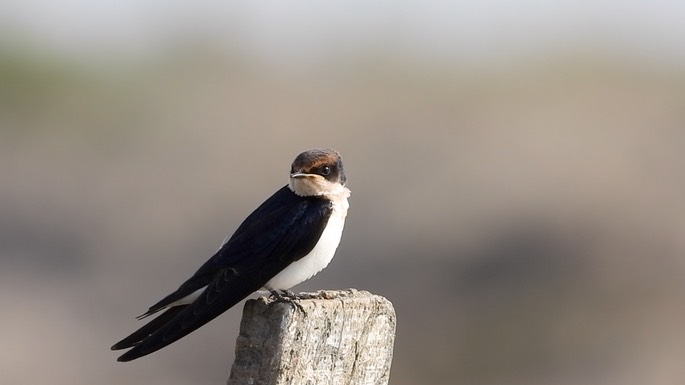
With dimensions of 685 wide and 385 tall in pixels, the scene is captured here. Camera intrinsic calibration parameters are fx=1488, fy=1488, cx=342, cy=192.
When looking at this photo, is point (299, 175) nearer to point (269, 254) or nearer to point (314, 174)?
point (314, 174)

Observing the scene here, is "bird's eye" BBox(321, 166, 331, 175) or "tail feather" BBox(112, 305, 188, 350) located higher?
"bird's eye" BBox(321, 166, 331, 175)

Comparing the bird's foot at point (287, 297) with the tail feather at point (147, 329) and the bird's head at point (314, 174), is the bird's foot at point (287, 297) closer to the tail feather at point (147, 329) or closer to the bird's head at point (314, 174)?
the tail feather at point (147, 329)

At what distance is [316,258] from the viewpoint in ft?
17.3

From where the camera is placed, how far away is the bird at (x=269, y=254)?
475 cm

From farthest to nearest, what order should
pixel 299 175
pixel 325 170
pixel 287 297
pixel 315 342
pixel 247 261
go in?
pixel 325 170 → pixel 299 175 → pixel 247 261 → pixel 287 297 → pixel 315 342

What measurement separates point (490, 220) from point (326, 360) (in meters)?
9.57

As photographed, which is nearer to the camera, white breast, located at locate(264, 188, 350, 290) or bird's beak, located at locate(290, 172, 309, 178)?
white breast, located at locate(264, 188, 350, 290)

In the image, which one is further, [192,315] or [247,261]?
[247,261]

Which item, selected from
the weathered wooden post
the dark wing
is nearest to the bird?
the dark wing

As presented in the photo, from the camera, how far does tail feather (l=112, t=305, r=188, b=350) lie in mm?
4622

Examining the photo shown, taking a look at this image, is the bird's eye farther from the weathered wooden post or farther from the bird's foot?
the weathered wooden post

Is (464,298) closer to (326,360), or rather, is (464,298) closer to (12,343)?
Result: (12,343)

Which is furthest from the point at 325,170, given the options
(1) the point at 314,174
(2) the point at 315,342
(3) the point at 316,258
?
(2) the point at 315,342

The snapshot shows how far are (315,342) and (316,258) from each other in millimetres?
1186
